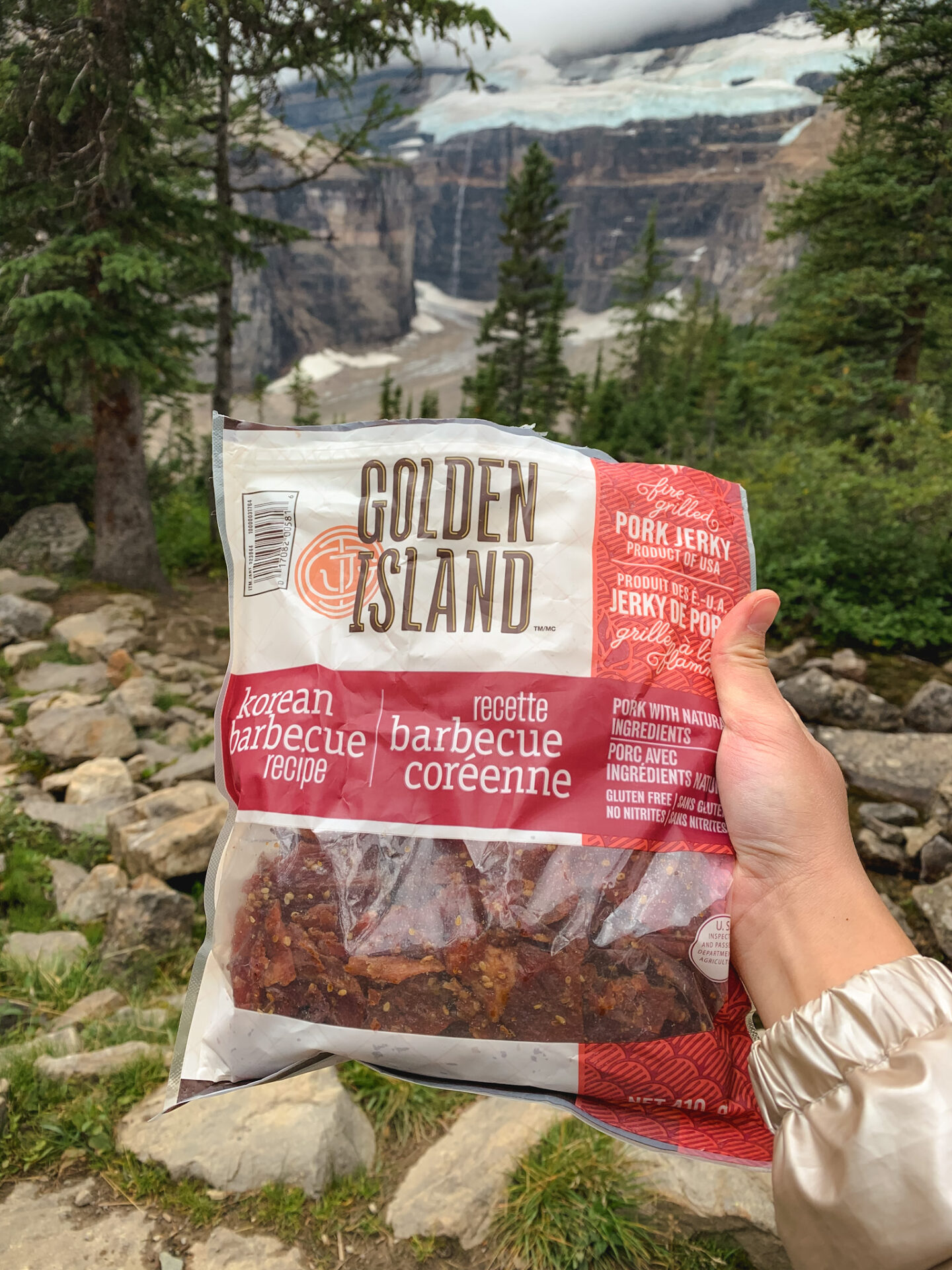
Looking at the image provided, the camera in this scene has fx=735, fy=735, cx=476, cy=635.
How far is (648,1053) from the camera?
56.3 inches

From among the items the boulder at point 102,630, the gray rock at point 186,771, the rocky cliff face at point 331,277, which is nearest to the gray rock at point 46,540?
the boulder at point 102,630

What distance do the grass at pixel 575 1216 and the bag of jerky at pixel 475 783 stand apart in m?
1.05

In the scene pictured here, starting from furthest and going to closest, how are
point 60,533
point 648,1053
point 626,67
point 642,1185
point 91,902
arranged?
1. point 626,67
2. point 60,533
3. point 91,902
4. point 642,1185
5. point 648,1053

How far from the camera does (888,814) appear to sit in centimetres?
527

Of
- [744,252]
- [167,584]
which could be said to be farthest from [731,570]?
[744,252]

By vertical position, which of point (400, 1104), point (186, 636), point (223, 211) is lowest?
point (186, 636)

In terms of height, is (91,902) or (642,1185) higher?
(642,1185)

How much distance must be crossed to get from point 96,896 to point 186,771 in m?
1.25

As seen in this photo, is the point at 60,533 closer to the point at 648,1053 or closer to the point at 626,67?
the point at 648,1053

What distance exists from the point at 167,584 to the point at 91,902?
6.36m

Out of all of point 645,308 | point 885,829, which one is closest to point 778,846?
point 885,829

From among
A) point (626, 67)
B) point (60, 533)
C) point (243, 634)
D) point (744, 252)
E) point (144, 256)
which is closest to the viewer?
point (243, 634)

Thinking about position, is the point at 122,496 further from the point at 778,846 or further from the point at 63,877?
the point at 778,846

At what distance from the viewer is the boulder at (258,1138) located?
232cm
